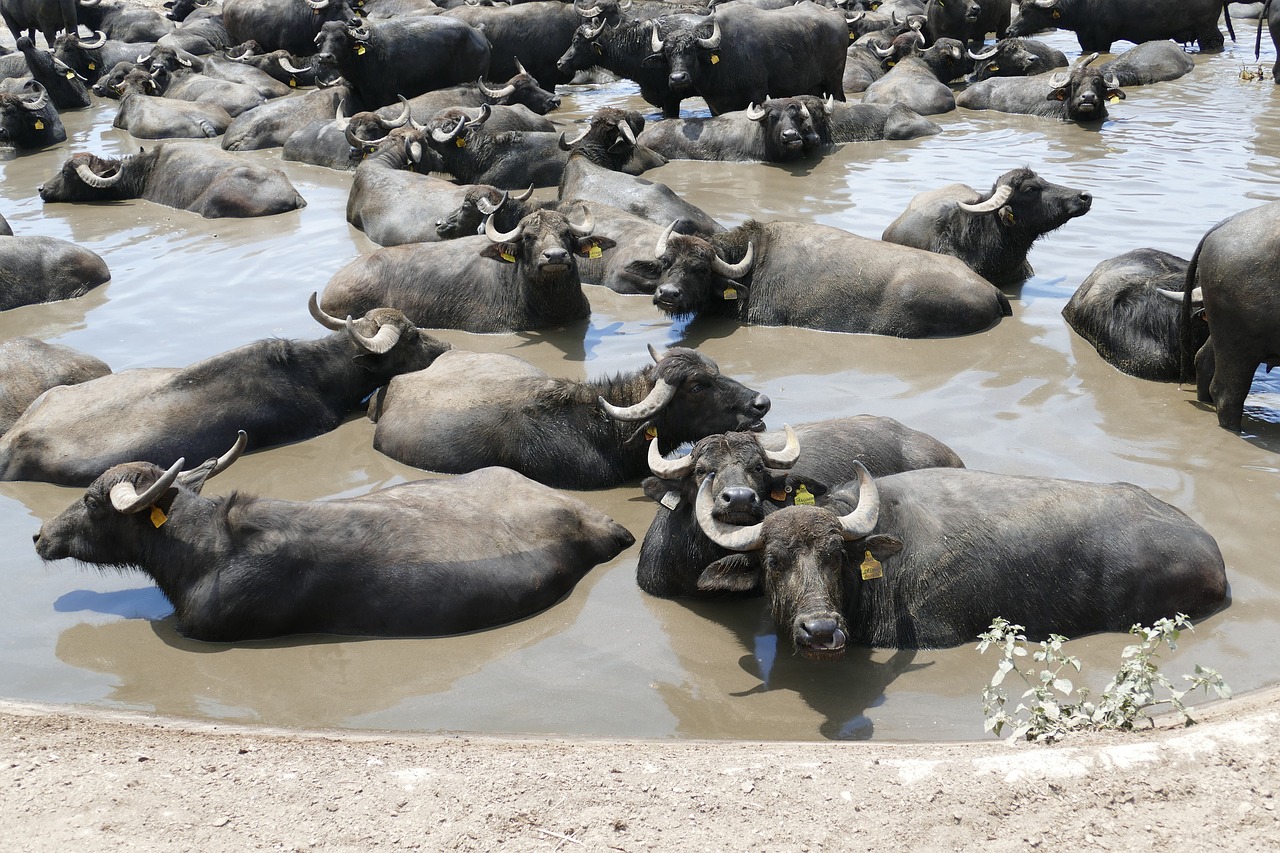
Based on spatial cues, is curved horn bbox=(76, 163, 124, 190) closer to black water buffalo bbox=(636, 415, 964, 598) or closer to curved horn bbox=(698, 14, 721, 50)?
curved horn bbox=(698, 14, 721, 50)

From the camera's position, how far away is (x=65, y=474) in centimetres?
774

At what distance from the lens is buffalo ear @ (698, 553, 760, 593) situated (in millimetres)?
5781

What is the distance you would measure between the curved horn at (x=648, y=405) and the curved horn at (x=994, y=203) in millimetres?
4700

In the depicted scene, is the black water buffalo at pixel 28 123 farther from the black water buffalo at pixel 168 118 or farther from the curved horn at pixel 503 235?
the curved horn at pixel 503 235

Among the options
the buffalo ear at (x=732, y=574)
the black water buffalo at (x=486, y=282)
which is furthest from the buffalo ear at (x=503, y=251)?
the buffalo ear at (x=732, y=574)

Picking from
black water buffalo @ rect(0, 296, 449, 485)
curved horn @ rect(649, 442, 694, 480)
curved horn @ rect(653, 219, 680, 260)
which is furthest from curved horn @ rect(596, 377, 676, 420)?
curved horn @ rect(653, 219, 680, 260)

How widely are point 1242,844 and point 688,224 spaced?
897cm

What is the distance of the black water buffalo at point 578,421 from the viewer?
763cm

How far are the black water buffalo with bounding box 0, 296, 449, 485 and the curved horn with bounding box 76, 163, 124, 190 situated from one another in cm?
816

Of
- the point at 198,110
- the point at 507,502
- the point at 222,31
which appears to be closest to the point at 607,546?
the point at 507,502

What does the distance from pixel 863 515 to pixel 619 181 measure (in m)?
8.39

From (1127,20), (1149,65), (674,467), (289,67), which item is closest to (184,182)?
(289,67)

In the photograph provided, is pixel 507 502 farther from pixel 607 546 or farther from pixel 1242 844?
pixel 1242 844

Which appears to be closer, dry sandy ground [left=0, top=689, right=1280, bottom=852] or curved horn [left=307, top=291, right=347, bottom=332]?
dry sandy ground [left=0, top=689, right=1280, bottom=852]
